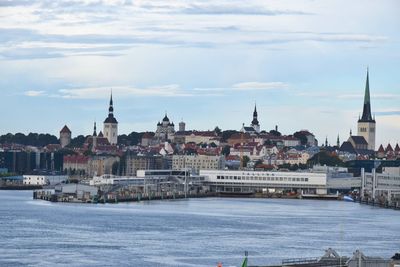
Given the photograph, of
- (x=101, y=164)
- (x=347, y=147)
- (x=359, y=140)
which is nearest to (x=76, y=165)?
(x=101, y=164)

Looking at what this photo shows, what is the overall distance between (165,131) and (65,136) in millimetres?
9305

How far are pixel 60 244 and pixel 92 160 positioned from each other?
71080mm

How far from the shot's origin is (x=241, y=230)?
42.2m

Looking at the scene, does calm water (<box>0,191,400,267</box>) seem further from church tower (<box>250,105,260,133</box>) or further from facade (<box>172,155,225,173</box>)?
church tower (<box>250,105,260,133</box>)

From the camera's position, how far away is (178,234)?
39688 millimetres

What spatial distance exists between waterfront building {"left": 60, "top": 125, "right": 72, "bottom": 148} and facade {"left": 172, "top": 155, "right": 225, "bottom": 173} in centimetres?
2890

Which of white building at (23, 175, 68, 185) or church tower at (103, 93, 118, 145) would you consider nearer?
white building at (23, 175, 68, 185)

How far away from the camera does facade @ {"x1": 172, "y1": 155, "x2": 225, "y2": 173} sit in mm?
101375

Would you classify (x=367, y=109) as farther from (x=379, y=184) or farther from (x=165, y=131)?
(x=379, y=184)

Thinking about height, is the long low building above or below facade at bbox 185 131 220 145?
below

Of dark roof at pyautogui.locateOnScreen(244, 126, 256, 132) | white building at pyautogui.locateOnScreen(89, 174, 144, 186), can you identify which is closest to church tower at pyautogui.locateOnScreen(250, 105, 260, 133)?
dark roof at pyautogui.locateOnScreen(244, 126, 256, 132)

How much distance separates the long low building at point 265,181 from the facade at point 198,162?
17.3 metres

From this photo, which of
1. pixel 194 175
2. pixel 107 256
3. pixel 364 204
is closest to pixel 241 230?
pixel 107 256

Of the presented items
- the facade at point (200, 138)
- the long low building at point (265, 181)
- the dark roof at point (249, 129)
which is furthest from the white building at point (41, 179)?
the dark roof at point (249, 129)
